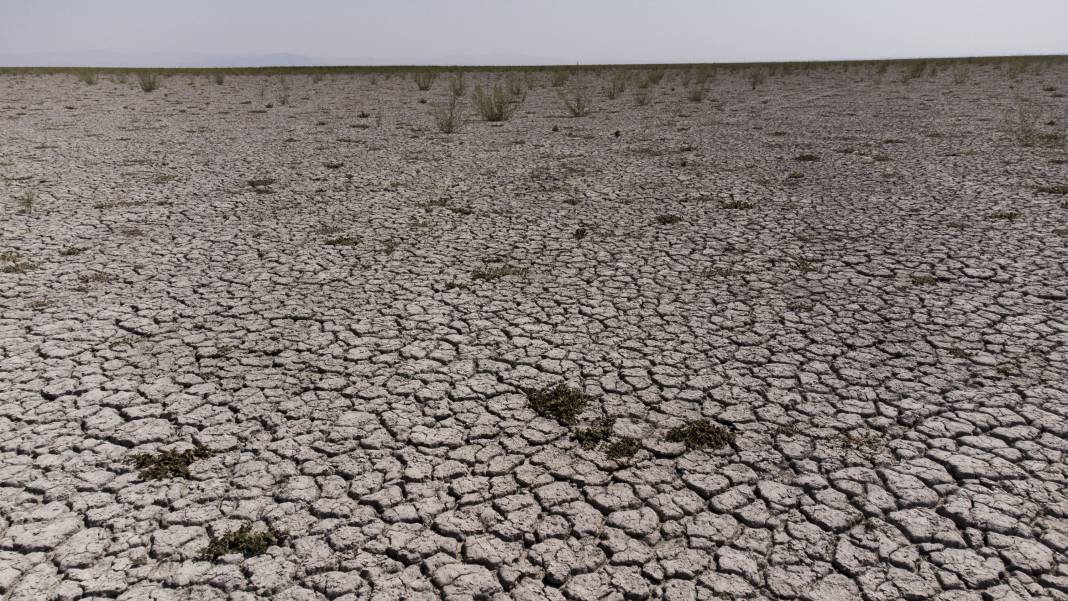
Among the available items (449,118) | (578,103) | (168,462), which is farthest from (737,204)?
(578,103)

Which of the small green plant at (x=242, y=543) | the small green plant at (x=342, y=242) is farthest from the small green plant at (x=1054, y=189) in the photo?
the small green plant at (x=242, y=543)

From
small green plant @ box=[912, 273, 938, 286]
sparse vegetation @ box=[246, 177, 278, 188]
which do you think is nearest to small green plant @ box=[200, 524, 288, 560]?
small green plant @ box=[912, 273, 938, 286]

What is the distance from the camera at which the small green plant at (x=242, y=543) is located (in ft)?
7.98

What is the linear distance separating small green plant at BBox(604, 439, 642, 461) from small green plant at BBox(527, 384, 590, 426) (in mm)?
255

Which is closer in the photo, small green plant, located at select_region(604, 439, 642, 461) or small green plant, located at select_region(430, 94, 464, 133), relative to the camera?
small green plant, located at select_region(604, 439, 642, 461)

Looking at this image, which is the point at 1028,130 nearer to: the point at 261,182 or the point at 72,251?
the point at 261,182

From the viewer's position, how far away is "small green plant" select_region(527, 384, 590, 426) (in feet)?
10.8

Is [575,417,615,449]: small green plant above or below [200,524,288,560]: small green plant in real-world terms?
above

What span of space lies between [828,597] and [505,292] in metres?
3.09

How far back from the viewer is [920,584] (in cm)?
227

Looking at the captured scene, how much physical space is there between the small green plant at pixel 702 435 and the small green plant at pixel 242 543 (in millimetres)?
1727

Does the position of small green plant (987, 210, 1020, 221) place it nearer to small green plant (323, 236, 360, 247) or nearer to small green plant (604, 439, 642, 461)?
small green plant (604, 439, 642, 461)

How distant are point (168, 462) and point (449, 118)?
1068cm

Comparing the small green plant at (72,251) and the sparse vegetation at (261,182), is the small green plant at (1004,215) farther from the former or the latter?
the small green plant at (72,251)
